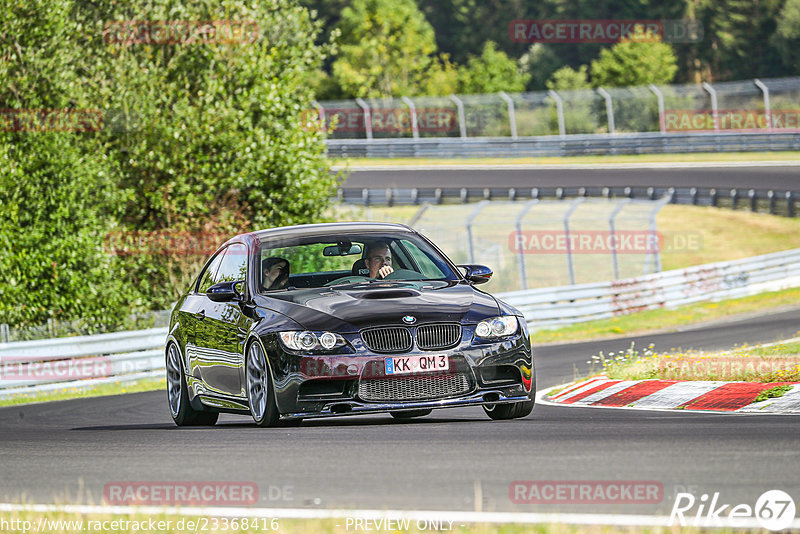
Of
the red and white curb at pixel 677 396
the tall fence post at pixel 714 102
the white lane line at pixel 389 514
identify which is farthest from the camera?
the tall fence post at pixel 714 102

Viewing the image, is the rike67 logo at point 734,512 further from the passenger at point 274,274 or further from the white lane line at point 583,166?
the white lane line at point 583,166

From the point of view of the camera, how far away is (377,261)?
10023 millimetres

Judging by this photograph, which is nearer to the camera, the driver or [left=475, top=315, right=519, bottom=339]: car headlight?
[left=475, top=315, right=519, bottom=339]: car headlight

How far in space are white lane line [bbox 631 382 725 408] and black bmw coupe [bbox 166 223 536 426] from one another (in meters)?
1.38

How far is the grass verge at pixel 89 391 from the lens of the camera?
18031mm

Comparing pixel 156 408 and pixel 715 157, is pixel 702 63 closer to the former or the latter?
pixel 715 157

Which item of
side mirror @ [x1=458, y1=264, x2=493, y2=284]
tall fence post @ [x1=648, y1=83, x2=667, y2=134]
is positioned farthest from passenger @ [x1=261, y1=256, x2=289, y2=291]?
tall fence post @ [x1=648, y1=83, x2=667, y2=134]

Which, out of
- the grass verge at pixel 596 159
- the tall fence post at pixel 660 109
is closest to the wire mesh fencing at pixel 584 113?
the tall fence post at pixel 660 109

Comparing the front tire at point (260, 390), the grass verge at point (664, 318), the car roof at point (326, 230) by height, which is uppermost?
the car roof at point (326, 230)

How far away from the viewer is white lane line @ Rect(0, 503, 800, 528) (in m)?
5.07

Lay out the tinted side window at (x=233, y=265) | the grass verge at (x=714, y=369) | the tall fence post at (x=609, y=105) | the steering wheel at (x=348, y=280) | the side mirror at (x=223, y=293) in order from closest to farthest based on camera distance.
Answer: the side mirror at (x=223, y=293)
the steering wheel at (x=348, y=280)
the tinted side window at (x=233, y=265)
the grass verge at (x=714, y=369)
the tall fence post at (x=609, y=105)

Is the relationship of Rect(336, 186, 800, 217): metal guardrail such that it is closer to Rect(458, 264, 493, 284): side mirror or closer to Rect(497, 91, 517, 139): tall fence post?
Rect(497, 91, 517, 139): tall fence post

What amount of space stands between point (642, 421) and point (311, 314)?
7.67 ft

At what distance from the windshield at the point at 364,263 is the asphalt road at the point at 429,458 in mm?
1101
